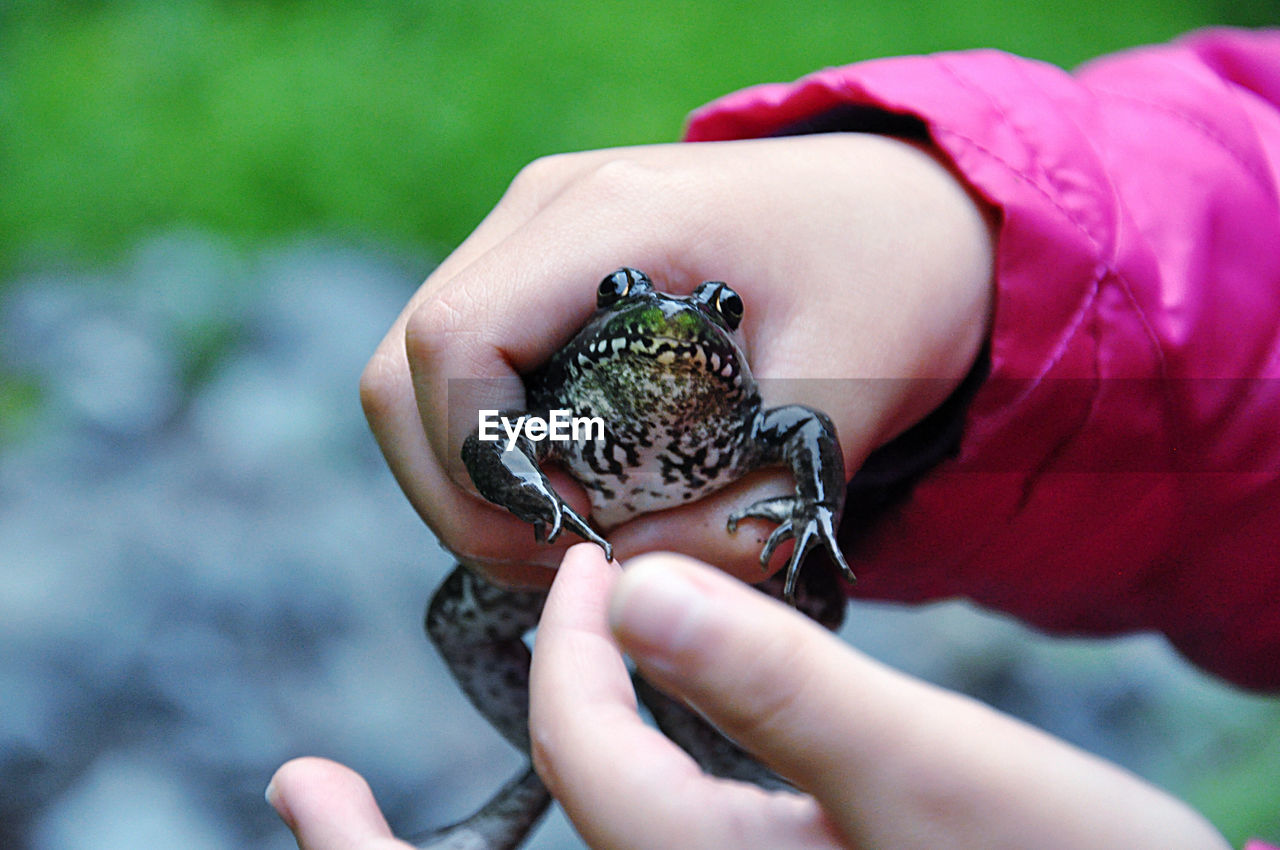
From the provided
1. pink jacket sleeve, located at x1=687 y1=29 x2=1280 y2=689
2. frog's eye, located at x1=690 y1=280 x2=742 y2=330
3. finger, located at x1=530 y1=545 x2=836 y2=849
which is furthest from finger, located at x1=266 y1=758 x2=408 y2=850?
pink jacket sleeve, located at x1=687 y1=29 x2=1280 y2=689

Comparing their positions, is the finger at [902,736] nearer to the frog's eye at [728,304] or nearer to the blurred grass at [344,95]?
the frog's eye at [728,304]

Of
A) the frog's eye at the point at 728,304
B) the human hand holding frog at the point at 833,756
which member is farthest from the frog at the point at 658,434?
the human hand holding frog at the point at 833,756

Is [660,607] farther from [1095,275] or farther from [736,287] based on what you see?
[1095,275]

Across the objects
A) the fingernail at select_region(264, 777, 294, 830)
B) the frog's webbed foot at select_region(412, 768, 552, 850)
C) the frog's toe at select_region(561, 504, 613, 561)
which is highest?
the frog's toe at select_region(561, 504, 613, 561)

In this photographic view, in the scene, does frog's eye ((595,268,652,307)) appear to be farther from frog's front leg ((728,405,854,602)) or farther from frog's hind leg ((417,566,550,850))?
frog's hind leg ((417,566,550,850))

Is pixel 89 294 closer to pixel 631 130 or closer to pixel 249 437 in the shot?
pixel 249 437
